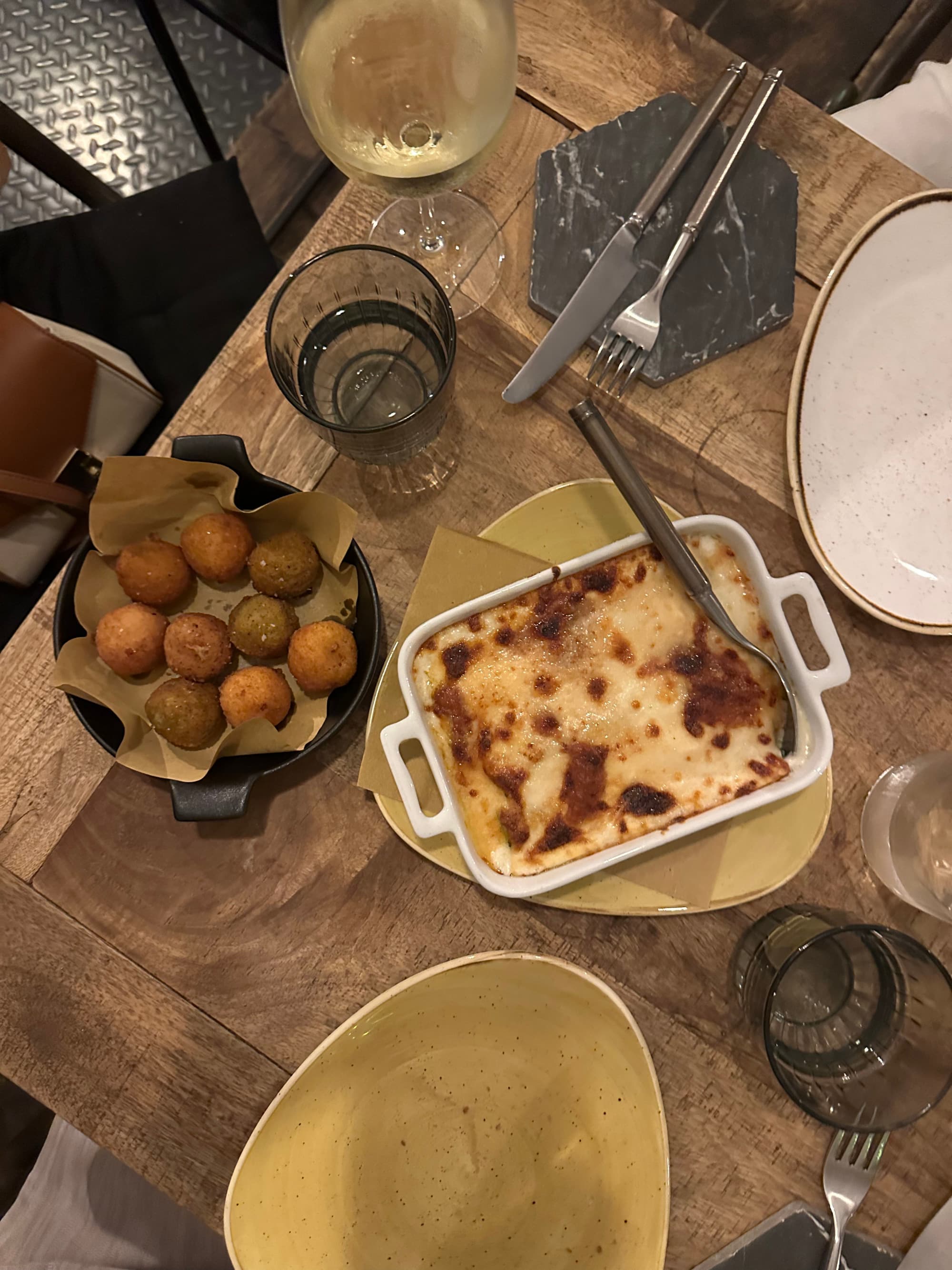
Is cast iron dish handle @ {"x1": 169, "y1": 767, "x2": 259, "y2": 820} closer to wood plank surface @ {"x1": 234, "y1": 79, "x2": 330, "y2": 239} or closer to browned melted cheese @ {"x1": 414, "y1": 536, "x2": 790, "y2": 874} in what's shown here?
browned melted cheese @ {"x1": 414, "y1": 536, "x2": 790, "y2": 874}

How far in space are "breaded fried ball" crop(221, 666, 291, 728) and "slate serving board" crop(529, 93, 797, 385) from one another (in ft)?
1.87

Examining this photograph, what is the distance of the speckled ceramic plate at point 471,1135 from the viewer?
3.03ft

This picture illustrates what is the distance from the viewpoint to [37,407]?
45.2 inches

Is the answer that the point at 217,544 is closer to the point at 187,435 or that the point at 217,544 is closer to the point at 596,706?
the point at 187,435

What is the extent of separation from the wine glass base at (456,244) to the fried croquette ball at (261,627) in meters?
0.44

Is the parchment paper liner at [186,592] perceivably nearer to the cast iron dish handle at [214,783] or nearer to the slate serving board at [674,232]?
the cast iron dish handle at [214,783]

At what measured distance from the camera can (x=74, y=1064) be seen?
981 millimetres

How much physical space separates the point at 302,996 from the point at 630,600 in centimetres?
62

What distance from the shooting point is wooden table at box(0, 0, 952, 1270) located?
97 cm

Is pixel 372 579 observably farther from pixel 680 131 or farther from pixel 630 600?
pixel 680 131

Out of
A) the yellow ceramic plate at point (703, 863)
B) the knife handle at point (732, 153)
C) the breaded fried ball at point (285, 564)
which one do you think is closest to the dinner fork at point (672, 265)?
the knife handle at point (732, 153)

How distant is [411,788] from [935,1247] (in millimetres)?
804

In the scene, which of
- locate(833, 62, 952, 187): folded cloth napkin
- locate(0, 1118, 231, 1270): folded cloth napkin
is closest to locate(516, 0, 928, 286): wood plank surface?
locate(833, 62, 952, 187): folded cloth napkin

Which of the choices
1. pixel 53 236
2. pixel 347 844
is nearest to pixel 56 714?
pixel 347 844
